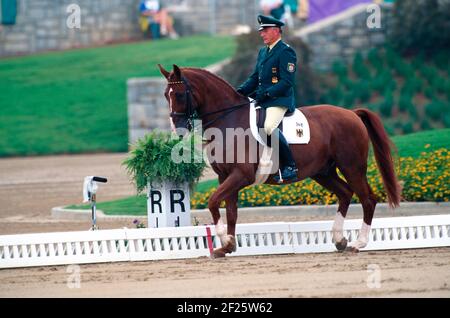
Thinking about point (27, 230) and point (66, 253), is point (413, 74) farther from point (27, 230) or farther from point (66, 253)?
point (66, 253)

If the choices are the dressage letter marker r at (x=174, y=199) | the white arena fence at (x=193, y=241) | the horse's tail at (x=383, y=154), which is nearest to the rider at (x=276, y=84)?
the white arena fence at (x=193, y=241)

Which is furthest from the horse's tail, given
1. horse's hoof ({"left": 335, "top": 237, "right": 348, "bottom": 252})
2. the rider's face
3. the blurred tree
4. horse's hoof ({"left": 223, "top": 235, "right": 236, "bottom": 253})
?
the blurred tree

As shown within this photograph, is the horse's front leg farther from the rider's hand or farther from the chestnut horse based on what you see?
the rider's hand

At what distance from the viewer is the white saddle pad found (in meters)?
12.0

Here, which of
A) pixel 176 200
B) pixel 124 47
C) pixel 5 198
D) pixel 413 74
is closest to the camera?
pixel 176 200

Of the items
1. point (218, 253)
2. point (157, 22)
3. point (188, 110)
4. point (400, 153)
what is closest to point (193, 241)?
point (218, 253)

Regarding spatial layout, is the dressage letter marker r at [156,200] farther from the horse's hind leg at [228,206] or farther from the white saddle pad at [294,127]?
the white saddle pad at [294,127]

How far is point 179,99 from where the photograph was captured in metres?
11.6

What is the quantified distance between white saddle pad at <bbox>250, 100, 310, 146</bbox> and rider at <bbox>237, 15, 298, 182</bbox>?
0.11 meters

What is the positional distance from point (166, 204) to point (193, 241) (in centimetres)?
64

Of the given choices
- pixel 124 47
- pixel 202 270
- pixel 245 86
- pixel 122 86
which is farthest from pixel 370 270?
pixel 124 47

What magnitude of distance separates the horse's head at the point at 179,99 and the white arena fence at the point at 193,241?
1339 millimetres

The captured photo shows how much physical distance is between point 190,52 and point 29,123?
6317 millimetres

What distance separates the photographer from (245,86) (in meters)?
12.5
